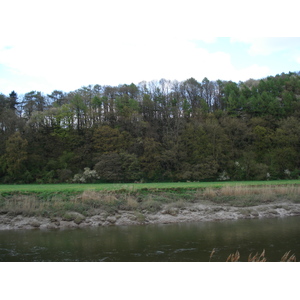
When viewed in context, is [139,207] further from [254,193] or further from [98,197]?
[254,193]

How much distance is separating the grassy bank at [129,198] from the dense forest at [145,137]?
18689 mm

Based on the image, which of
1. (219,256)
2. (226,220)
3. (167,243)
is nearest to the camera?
(219,256)

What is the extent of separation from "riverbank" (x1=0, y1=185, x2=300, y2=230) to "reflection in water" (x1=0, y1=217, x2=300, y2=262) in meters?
1.75

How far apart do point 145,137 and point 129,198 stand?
1139 inches

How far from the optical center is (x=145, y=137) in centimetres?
5306

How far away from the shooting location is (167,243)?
1520 cm

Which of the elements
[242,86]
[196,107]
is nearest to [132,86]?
[196,107]

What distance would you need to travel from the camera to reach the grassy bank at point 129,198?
2277cm

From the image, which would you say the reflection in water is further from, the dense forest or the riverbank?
the dense forest

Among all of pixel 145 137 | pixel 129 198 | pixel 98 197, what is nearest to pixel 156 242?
pixel 129 198

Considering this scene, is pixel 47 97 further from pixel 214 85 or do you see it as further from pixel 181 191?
pixel 181 191

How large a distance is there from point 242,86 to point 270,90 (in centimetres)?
703

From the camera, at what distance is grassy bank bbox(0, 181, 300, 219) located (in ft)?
74.7

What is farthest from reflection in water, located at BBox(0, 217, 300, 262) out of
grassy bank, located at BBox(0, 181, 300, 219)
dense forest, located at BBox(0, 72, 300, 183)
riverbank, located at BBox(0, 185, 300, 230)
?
dense forest, located at BBox(0, 72, 300, 183)
